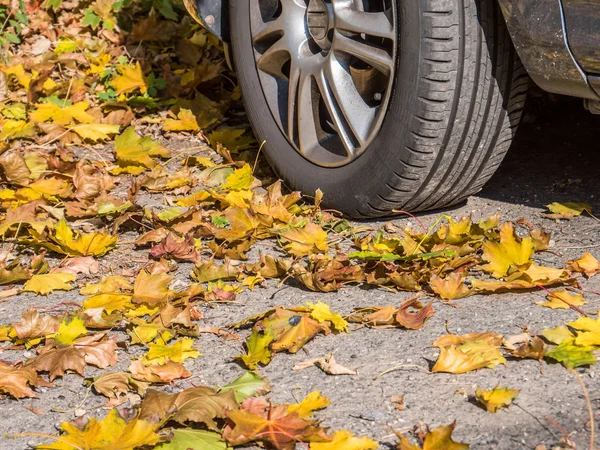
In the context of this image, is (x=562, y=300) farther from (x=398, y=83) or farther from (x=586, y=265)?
(x=398, y=83)

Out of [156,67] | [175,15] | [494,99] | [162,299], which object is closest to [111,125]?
[156,67]

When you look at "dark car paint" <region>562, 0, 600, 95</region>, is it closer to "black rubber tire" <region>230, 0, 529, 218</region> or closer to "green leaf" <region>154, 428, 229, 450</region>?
"black rubber tire" <region>230, 0, 529, 218</region>

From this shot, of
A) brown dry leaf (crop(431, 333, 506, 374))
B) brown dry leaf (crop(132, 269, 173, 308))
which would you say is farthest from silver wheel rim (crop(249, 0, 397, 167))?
brown dry leaf (crop(431, 333, 506, 374))

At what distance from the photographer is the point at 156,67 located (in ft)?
15.8

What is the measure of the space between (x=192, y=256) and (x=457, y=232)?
33.9 inches

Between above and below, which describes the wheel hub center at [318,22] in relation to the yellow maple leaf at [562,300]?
above

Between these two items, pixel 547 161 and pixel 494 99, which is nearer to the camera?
pixel 494 99

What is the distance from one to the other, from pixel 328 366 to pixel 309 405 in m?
0.20

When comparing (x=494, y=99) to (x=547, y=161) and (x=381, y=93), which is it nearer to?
(x=381, y=93)

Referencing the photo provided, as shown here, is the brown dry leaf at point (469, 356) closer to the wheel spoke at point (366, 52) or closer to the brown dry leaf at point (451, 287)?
the brown dry leaf at point (451, 287)

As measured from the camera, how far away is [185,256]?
2.92 metres

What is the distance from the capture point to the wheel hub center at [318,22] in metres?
3.15

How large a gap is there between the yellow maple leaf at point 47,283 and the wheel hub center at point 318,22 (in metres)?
1.19

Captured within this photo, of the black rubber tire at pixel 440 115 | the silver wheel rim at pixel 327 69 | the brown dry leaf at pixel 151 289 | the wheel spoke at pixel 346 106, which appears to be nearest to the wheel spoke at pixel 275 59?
the silver wheel rim at pixel 327 69
